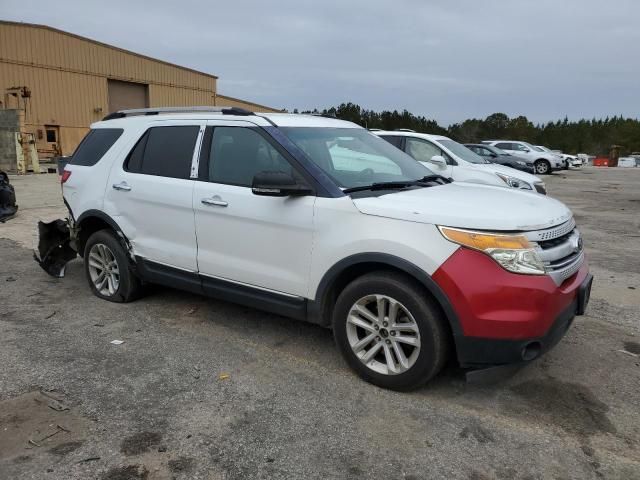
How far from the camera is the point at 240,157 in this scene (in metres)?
4.21

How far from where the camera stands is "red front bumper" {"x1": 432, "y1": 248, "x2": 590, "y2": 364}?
3.07 metres

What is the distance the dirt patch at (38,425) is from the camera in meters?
2.86

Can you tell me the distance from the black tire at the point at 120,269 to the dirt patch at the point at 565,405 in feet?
11.4

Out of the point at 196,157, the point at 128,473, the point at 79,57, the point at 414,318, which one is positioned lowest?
the point at 128,473

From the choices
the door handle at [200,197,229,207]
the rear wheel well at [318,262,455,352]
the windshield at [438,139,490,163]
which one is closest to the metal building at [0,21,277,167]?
the windshield at [438,139,490,163]

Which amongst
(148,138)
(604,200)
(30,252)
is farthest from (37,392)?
(604,200)

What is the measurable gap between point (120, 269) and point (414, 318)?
121 inches

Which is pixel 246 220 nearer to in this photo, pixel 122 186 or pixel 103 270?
pixel 122 186

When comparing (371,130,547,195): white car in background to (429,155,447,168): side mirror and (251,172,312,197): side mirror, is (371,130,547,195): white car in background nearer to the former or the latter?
(429,155,447,168): side mirror

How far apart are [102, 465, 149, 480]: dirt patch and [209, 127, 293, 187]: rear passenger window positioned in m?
2.11

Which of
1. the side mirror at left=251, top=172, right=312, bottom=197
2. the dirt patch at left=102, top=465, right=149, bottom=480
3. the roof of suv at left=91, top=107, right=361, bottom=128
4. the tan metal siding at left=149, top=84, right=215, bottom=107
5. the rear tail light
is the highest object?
the tan metal siding at left=149, top=84, right=215, bottom=107

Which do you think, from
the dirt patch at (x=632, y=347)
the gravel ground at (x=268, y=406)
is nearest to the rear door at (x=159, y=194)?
the gravel ground at (x=268, y=406)

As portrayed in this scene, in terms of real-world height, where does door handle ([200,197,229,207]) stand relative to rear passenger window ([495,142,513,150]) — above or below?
below

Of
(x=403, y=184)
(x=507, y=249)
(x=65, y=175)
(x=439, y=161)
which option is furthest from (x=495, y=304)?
(x=439, y=161)
